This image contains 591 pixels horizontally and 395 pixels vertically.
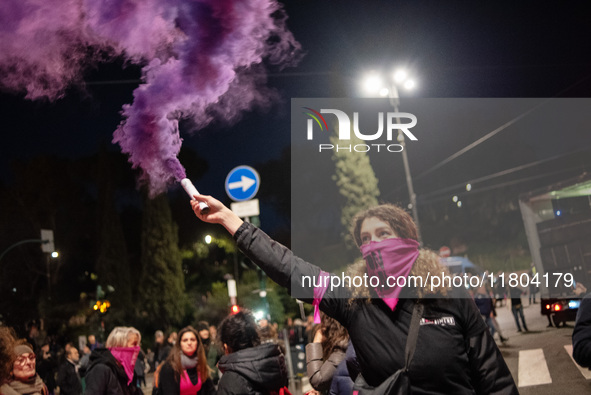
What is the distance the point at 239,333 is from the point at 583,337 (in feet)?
6.97

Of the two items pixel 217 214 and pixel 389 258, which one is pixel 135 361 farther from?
pixel 389 258

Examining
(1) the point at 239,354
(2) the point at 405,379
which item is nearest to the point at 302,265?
(2) the point at 405,379

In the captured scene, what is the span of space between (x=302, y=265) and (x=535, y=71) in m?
4.89

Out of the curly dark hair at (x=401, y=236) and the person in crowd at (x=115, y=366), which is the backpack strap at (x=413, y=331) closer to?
the curly dark hair at (x=401, y=236)

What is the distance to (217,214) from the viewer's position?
2496 mm

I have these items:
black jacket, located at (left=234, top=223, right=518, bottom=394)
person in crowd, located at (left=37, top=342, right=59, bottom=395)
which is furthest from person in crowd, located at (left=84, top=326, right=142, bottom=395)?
person in crowd, located at (left=37, top=342, right=59, bottom=395)

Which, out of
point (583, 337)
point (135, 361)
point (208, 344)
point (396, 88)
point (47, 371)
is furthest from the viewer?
point (208, 344)

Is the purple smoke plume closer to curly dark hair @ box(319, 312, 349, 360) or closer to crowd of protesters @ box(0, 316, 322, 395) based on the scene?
crowd of protesters @ box(0, 316, 322, 395)

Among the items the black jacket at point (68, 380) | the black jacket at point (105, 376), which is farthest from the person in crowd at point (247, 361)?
the black jacket at point (68, 380)

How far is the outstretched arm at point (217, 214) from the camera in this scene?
245 cm

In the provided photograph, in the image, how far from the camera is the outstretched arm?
8.04 feet

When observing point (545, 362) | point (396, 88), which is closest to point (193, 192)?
point (396, 88)

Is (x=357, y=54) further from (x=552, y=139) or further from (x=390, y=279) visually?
(x=390, y=279)

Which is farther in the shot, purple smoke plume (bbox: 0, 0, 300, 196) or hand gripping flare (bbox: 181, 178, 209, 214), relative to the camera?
purple smoke plume (bbox: 0, 0, 300, 196)
